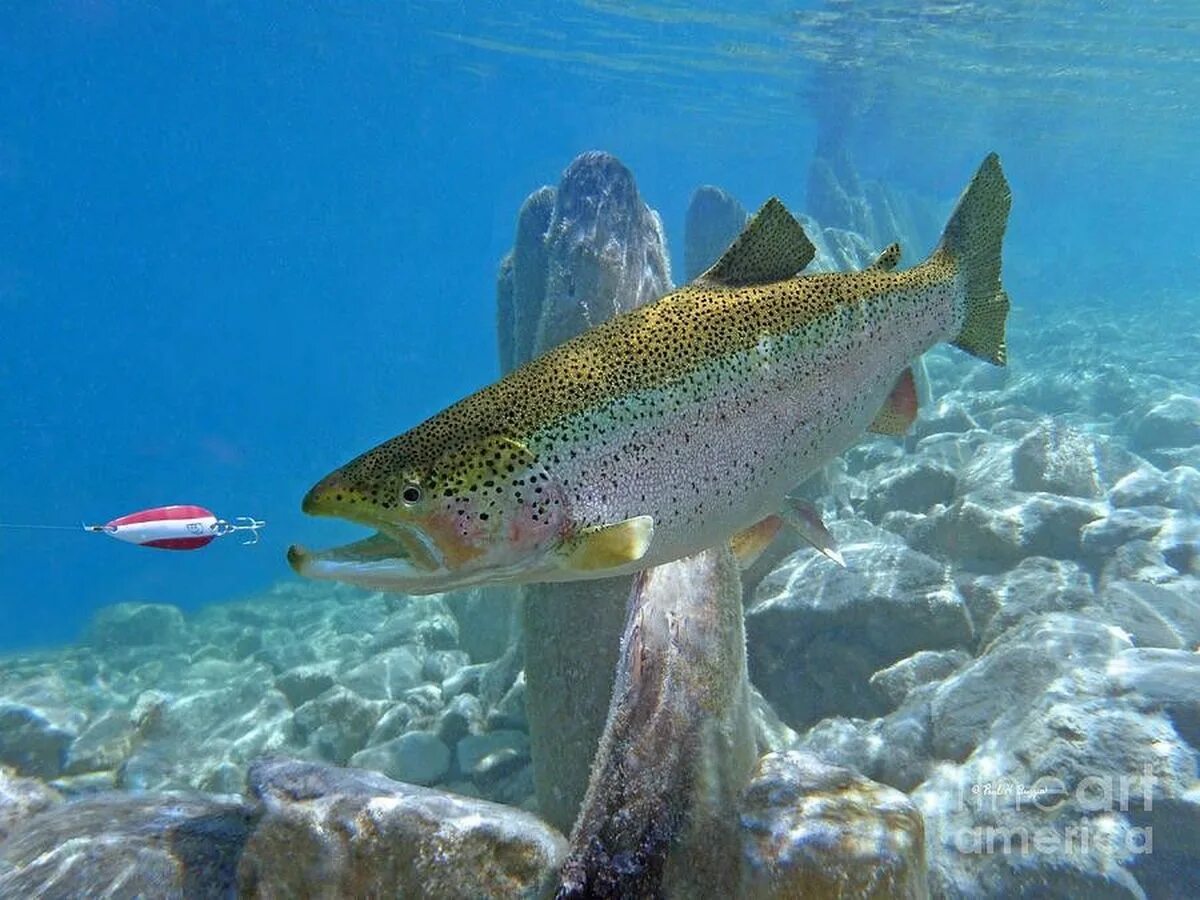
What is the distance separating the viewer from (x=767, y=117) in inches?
2206

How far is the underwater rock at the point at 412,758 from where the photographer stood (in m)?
7.33

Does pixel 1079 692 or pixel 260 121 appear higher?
pixel 260 121

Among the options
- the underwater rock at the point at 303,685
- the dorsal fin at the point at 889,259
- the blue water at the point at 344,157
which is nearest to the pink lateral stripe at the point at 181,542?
the dorsal fin at the point at 889,259

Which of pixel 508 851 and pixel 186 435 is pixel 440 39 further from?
pixel 186 435

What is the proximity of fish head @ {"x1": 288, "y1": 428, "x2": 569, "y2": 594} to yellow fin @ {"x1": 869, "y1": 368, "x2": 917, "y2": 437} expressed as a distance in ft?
5.60

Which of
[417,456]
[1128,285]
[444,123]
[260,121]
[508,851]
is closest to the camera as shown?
[417,456]

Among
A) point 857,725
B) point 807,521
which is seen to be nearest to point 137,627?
point 857,725

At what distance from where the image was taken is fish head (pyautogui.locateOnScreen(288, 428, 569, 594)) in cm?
169

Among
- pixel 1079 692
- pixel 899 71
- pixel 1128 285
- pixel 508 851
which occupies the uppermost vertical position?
pixel 899 71

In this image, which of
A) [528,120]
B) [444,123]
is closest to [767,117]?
[528,120]

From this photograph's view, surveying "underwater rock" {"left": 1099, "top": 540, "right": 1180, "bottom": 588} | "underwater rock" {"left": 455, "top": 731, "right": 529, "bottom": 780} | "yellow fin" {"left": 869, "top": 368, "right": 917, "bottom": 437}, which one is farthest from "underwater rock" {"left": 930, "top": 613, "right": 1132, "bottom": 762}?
"underwater rock" {"left": 455, "top": 731, "right": 529, "bottom": 780}

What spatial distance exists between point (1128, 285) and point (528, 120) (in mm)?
56583

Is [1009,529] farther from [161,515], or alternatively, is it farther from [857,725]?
[161,515]

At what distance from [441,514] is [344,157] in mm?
111526
